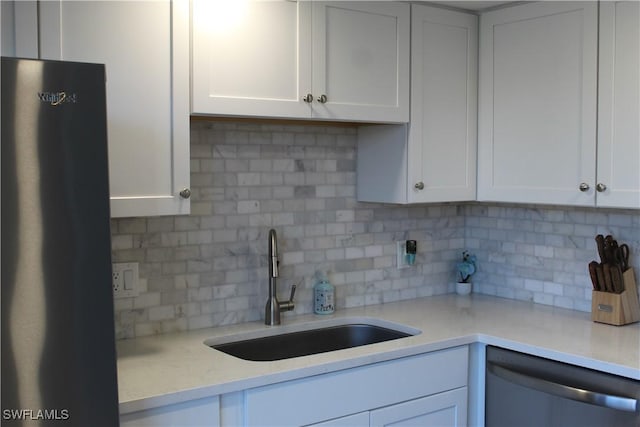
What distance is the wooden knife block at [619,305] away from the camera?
9.10ft

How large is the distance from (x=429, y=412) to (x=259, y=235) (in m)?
0.94

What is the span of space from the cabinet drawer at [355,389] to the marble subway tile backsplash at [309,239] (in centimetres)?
64

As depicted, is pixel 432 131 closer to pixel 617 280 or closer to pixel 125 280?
pixel 617 280

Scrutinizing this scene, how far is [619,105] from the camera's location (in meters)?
2.62

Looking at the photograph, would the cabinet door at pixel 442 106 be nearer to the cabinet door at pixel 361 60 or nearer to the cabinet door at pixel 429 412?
the cabinet door at pixel 361 60

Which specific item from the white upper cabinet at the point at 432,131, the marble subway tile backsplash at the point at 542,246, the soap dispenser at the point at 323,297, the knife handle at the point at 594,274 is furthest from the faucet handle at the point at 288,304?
the knife handle at the point at 594,274

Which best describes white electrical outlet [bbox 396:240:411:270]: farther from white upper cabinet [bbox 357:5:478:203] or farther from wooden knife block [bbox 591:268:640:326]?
wooden knife block [bbox 591:268:640:326]

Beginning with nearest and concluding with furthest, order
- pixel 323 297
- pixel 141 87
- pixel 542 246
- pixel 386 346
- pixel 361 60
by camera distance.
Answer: pixel 141 87 < pixel 386 346 < pixel 361 60 < pixel 323 297 < pixel 542 246

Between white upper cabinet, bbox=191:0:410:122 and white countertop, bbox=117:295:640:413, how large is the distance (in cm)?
81

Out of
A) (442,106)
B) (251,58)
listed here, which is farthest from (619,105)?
(251,58)

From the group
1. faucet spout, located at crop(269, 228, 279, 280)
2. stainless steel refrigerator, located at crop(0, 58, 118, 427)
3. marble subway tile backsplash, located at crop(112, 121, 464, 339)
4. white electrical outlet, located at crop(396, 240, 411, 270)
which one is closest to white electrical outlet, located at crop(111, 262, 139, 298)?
marble subway tile backsplash, located at crop(112, 121, 464, 339)

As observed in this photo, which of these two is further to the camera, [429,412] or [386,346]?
[429,412]

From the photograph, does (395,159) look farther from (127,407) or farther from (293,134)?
(127,407)

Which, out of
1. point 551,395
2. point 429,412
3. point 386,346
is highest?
point 386,346
